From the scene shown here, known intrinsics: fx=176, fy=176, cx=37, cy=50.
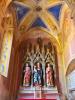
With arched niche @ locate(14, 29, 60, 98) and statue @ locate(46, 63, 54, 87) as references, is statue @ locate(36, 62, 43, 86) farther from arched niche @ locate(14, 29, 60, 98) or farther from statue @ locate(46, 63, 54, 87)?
arched niche @ locate(14, 29, 60, 98)

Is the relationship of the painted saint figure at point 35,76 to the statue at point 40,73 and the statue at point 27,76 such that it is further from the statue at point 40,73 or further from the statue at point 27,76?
the statue at point 27,76

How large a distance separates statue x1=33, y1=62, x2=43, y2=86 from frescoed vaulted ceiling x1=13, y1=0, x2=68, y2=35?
106 inches

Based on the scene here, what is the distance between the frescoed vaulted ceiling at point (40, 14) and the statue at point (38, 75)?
8.84 ft

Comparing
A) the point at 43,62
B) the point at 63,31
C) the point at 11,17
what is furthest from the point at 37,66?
the point at 11,17

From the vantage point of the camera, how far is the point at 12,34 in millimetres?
10859

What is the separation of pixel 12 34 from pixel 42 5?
8.60ft

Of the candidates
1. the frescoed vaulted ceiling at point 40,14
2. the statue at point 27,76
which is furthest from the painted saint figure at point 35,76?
the frescoed vaulted ceiling at point 40,14

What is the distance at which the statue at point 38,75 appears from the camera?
9952 mm

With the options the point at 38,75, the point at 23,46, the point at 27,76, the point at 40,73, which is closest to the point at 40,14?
the point at 23,46

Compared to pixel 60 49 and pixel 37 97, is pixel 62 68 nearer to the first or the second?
pixel 60 49

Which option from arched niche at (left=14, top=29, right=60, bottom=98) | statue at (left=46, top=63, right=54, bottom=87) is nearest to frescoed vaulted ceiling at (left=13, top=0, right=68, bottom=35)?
arched niche at (left=14, top=29, right=60, bottom=98)

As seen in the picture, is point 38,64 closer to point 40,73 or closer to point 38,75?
point 40,73

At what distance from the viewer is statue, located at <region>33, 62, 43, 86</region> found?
32.6ft

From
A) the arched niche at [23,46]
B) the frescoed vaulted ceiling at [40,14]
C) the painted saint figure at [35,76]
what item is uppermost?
the frescoed vaulted ceiling at [40,14]
